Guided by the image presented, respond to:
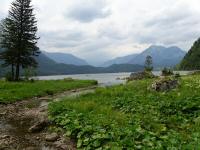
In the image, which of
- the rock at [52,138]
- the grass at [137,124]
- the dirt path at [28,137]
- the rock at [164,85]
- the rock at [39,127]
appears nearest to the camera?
the grass at [137,124]

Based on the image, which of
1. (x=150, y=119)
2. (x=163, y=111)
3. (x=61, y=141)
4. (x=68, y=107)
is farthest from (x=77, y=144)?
(x=68, y=107)

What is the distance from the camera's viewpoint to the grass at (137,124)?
11875 mm

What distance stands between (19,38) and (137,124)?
49375mm

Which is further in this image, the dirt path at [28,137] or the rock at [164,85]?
the rock at [164,85]

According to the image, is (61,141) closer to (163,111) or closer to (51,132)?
(51,132)

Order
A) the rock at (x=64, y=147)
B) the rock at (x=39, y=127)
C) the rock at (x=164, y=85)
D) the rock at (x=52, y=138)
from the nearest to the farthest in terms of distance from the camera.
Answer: the rock at (x=64, y=147), the rock at (x=52, y=138), the rock at (x=39, y=127), the rock at (x=164, y=85)

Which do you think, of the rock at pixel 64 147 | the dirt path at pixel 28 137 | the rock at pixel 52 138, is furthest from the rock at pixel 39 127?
the rock at pixel 64 147

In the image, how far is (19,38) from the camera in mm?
60469

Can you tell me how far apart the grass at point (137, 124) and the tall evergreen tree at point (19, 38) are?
40896 millimetres

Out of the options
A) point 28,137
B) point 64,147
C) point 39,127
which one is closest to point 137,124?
point 64,147

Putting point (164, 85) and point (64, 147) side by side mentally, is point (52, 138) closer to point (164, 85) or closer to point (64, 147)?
point (64, 147)

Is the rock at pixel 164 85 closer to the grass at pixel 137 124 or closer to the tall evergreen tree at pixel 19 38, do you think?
the grass at pixel 137 124

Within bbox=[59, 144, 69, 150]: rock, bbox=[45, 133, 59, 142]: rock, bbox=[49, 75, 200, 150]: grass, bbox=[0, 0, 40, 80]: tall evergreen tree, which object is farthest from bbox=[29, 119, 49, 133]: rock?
bbox=[0, 0, 40, 80]: tall evergreen tree

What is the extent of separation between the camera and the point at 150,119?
16.0m
